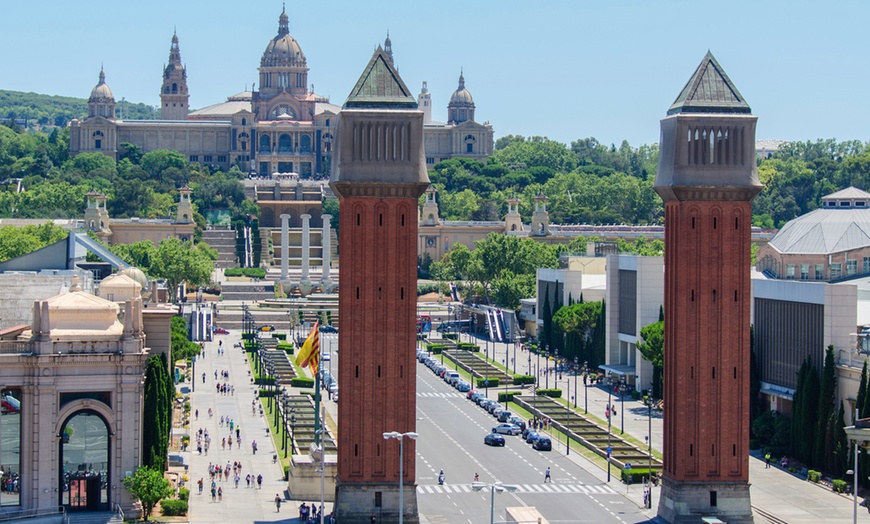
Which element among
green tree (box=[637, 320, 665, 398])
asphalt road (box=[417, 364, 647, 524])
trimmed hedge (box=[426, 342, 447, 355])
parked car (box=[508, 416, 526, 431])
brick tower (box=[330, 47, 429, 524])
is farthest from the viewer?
trimmed hedge (box=[426, 342, 447, 355])

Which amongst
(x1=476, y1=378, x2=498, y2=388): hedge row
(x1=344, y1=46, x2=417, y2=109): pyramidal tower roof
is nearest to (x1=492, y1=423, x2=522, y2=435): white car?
(x1=476, y1=378, x2=498, y2=388): hedge row

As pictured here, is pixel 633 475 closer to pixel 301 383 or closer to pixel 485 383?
pixel 485 383

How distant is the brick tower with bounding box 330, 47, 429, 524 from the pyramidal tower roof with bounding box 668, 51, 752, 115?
1273cm

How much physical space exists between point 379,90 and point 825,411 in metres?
31.3

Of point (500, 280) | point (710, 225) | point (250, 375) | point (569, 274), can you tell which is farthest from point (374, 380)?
point (500, 280)

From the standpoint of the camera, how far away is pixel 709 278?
293ft

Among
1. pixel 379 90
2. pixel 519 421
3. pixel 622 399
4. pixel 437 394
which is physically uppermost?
→ pixel 379 90

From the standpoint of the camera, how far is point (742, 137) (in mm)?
89062

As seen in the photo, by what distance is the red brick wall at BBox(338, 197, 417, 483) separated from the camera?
86938mm

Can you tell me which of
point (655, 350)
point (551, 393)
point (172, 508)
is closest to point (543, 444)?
point (655, 350)

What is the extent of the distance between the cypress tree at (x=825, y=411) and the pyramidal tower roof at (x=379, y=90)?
A: 29.1 metres

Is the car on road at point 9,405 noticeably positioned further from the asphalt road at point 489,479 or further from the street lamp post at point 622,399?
the street lamp post at point 622,399

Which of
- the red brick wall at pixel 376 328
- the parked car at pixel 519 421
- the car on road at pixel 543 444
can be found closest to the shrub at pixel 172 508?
the red brick wall at pixel 376 328

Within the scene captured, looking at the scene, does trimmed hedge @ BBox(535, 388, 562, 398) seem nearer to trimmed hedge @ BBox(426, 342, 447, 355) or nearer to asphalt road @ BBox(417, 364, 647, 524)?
asphalt road @ BBox(417, 364, 647, 524)
